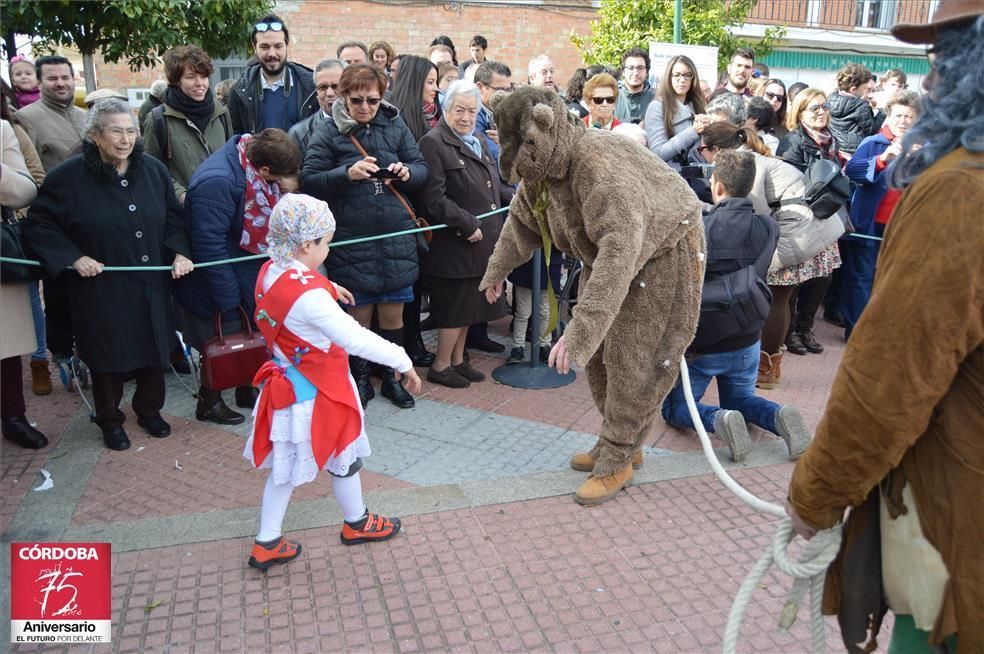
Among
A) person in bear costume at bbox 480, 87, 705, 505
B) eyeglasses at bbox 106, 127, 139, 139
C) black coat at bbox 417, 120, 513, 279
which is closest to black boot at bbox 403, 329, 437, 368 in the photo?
black coat at bbox 417, 120, 513, 279

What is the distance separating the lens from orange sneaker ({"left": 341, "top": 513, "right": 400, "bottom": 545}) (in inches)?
145

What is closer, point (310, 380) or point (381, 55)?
point (310, 380)

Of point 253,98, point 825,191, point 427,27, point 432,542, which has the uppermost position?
point 427,27

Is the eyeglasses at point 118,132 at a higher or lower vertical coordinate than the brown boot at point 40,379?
higher

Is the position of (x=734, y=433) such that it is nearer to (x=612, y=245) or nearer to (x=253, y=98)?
(x=612, y=245)

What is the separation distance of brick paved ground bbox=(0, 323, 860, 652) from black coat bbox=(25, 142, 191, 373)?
0.65 metres

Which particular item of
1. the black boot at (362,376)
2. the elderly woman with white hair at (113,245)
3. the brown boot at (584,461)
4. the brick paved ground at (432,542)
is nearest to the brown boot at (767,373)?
the brick paved ground at (432,542)

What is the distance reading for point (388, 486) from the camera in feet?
14.1

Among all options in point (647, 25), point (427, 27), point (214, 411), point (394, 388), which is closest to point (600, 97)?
point (394, 388)

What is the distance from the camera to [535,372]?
6.03 metres

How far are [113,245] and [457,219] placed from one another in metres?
2.10

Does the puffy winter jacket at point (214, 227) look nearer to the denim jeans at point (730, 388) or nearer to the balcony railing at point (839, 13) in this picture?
the denim jeans at point (730, 388)

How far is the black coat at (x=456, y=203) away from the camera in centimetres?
544

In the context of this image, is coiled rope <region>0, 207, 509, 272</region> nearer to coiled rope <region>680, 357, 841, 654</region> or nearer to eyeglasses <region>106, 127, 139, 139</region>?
eyeglasses <region>106, 127, 139, 139</region>
